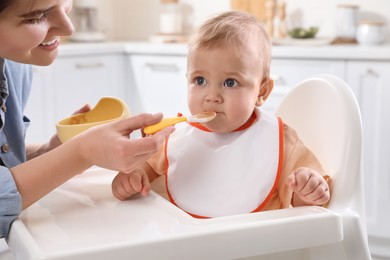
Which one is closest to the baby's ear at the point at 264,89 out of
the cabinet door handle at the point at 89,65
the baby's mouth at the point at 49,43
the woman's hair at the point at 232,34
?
the woman's hair at the point at 232,34

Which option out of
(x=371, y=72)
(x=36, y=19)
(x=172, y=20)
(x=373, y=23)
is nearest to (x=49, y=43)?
(x=36, y=19)

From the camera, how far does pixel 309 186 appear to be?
3.41ft

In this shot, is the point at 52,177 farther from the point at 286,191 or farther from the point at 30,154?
the point at 30,154

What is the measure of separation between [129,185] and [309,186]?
0.97ft

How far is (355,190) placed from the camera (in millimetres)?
1063

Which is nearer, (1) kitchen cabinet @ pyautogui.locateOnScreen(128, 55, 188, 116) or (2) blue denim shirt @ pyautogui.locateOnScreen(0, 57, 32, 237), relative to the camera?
(2) blue denim shirt @ pyautogui.locateOnScreen(0, 57, 32, 237)

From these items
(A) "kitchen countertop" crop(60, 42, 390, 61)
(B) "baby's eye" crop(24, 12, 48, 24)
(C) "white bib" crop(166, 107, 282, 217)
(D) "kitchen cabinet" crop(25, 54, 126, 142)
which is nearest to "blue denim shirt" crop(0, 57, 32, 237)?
(B) "baby's eye" crop(24, 12, 48, 24)

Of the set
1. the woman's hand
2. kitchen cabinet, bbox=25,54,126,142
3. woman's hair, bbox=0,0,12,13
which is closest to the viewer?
the woman's hand

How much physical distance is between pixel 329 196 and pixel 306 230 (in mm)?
173

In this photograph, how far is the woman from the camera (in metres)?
0.96

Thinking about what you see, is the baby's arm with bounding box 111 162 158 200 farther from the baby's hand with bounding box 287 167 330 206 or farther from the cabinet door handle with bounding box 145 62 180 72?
the cabinet door handle with bounding box 145 62 180 72

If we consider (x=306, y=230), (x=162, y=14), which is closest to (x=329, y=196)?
(x=306, y=230)

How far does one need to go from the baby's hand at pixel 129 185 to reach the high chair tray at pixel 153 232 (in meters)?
0.03

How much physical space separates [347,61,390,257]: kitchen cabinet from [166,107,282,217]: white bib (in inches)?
63.7
